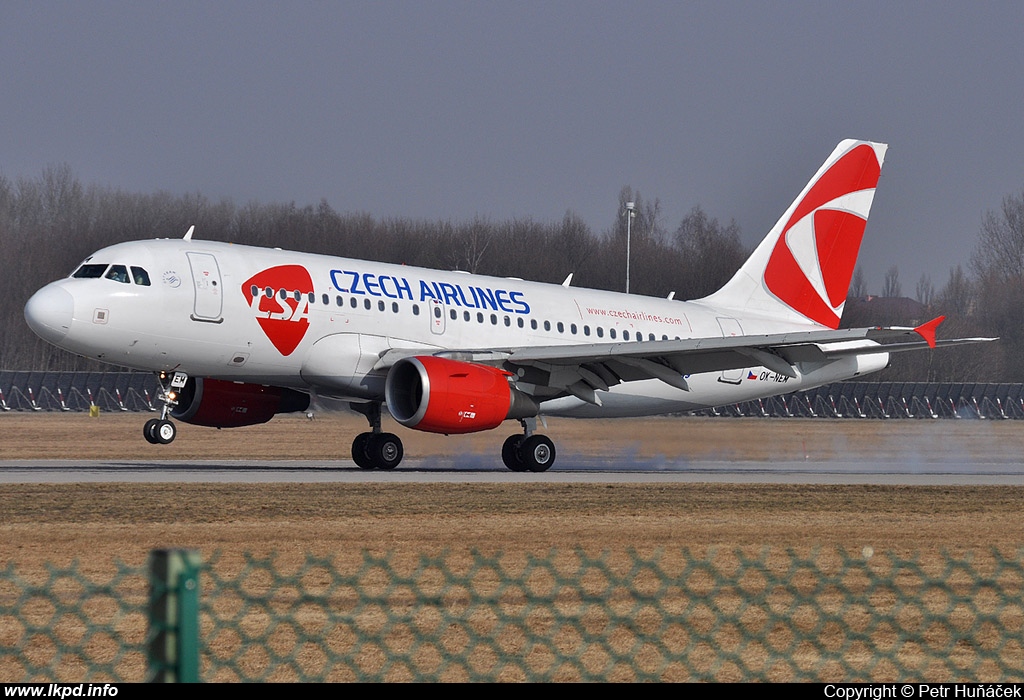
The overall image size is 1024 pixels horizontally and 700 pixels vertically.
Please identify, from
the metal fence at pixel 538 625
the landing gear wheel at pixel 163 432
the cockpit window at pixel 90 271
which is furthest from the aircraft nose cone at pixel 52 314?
the metal fence at pixel 538 625

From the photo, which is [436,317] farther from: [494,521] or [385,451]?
[494,521]

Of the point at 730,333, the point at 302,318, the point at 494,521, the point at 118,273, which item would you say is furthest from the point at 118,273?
the point at 730,333

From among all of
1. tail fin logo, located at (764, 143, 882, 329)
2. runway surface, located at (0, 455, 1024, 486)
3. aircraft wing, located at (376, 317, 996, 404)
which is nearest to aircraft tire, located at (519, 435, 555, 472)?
runway surface, located at (0, 455, 1024, 486)

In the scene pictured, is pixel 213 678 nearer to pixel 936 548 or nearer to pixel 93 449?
pixel 936 548

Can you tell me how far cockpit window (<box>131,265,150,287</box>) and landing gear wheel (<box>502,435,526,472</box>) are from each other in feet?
26.1

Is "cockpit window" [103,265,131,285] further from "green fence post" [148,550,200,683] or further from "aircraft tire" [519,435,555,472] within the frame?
"green fence post" [148,550,200,683]

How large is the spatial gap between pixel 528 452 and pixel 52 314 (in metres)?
9.50

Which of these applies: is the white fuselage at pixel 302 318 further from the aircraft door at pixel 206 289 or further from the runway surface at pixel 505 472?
the runway surface at pixel 505 472

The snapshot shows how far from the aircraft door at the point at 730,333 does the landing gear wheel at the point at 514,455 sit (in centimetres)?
569

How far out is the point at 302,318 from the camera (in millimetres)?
24812

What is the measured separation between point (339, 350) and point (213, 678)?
58.1 feet

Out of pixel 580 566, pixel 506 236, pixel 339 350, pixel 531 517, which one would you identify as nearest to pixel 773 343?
pixel 339 350

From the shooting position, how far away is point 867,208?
32.6 metres
